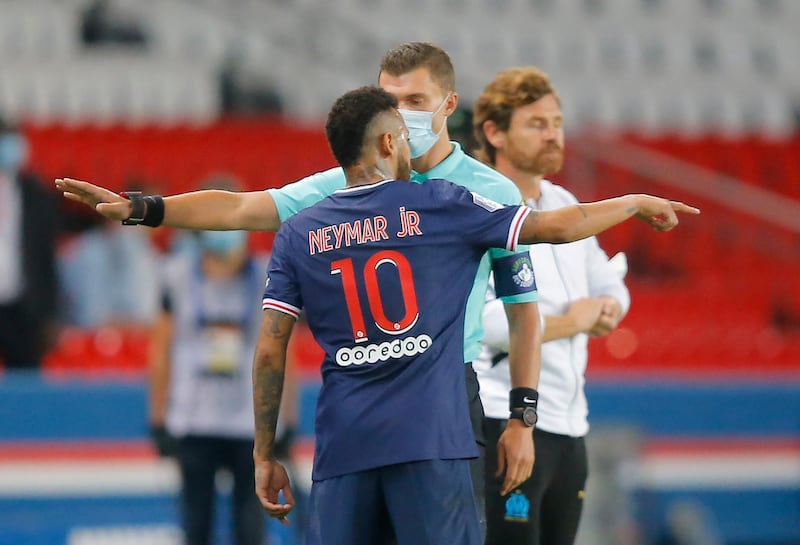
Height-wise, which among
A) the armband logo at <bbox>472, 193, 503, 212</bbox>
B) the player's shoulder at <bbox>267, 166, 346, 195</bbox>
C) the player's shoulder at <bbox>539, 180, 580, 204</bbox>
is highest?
the player's shoulder at <bbox>267, 166, 346, 195</bbox>

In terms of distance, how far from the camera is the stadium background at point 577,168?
8312mm

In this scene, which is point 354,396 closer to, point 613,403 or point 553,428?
point 553,428

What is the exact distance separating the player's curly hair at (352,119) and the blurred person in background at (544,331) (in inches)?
39.7

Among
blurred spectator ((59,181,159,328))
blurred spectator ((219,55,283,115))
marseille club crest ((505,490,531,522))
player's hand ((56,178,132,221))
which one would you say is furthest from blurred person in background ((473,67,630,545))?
blurred spectator ((219,55,283,115))

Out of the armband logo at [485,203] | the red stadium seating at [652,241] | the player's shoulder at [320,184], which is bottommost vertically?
the red stadium seating at [652,241]

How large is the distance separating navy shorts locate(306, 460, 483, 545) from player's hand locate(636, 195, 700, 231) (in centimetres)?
83

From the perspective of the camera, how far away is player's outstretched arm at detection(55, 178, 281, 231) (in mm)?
3871

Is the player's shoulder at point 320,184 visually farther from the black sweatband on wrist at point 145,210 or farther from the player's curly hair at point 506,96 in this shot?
the player's curly hair at point 506,96

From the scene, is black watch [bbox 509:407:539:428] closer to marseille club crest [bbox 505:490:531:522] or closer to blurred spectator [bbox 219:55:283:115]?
marseille club crest [bbox 505:490:531:522]

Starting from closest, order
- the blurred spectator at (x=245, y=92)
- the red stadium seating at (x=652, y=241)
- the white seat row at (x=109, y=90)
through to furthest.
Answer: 1. the red stadium seating at (x=652, y=241)
2. the white seat row at (x=109, y=90)
3. the blurred spectator at (x=245, y=92)

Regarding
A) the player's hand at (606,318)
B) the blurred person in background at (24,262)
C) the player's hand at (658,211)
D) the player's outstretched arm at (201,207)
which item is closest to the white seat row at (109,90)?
the blurred person in background at (24,262)

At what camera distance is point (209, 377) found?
6586 mm

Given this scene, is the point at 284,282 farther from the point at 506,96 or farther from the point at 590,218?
the point at 506,96

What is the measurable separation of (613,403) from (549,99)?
4204mm
